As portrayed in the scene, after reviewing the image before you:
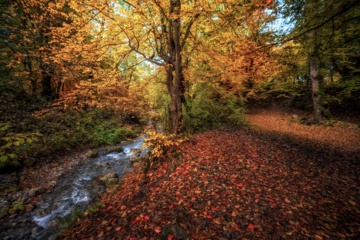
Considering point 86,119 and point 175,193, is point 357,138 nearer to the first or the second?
point 175,193

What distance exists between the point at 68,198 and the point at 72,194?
226mm

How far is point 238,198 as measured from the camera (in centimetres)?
377

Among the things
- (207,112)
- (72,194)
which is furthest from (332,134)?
(72,194)

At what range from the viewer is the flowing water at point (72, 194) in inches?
180

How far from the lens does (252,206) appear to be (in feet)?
11.6

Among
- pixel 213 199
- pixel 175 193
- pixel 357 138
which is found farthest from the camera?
pixel 357 138

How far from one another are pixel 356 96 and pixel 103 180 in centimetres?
1719

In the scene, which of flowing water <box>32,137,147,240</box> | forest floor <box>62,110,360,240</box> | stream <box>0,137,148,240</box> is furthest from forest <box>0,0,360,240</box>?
flowing water <box>32,137,147,240</box>

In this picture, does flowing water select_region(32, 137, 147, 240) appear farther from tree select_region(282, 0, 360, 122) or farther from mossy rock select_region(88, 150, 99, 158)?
tree select_region(282, 0, 360, 122)

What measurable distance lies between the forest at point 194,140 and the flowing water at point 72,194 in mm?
388

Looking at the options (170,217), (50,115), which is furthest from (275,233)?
(50,115)

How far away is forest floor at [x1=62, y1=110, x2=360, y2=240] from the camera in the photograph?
306 cm

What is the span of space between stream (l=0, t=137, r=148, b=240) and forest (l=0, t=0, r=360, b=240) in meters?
0.27

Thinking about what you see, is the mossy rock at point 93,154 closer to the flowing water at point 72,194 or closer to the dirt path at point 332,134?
the flowing water at point 72,194
